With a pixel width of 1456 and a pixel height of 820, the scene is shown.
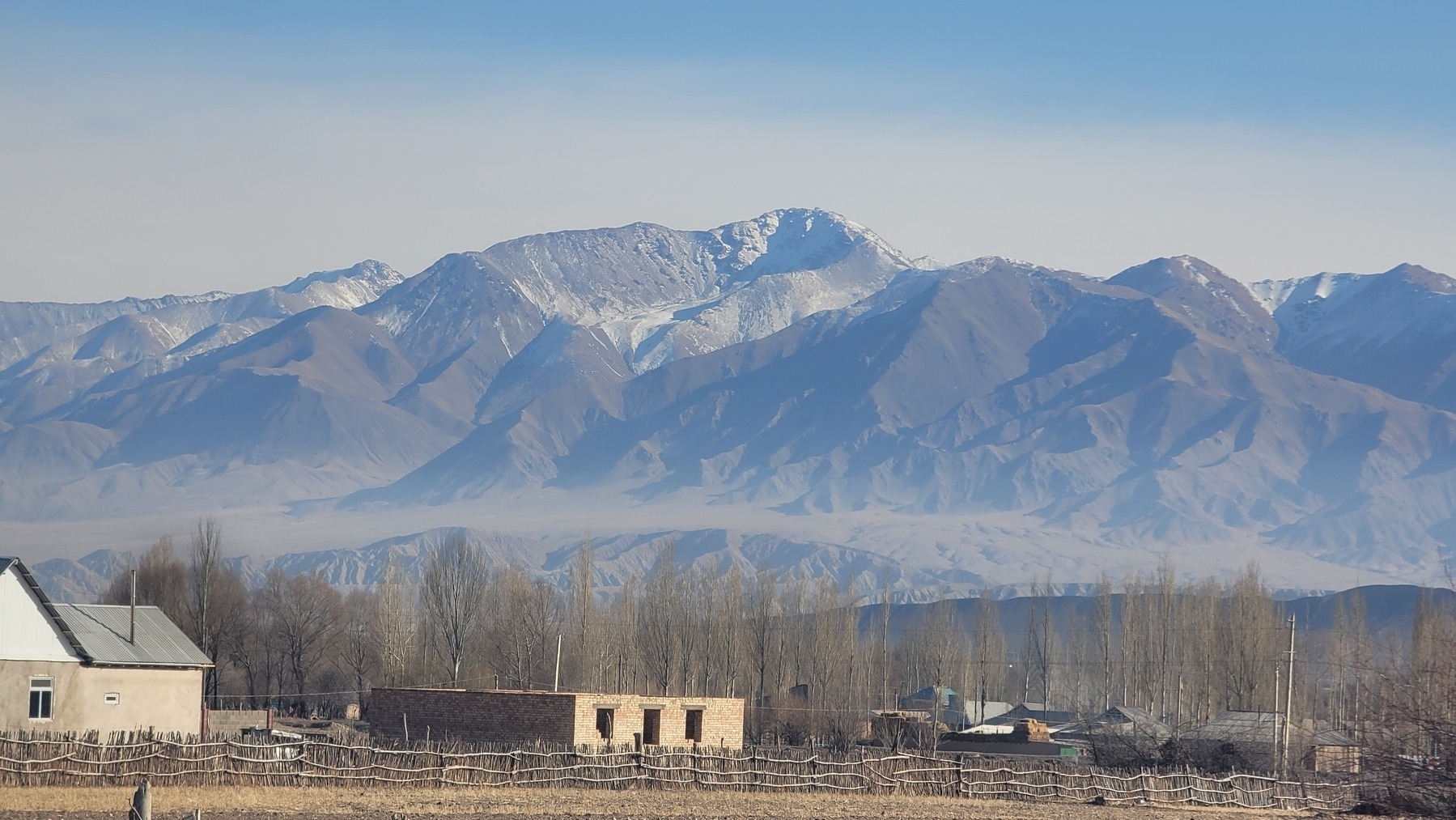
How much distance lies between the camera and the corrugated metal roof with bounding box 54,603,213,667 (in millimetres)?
51875

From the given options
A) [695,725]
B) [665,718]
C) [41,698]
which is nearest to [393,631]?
[695,725]

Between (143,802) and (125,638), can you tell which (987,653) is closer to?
(125,638)

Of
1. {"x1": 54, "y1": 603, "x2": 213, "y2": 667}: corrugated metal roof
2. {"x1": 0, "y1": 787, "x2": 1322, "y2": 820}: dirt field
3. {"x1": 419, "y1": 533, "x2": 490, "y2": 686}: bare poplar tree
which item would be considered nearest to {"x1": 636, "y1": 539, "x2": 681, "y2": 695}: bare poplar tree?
{"x1": 419, "y1": 533, "x2": 490, "y2": 686}: bare poplar tree

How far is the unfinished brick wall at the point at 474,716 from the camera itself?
5075cm

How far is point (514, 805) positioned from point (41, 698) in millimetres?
17882

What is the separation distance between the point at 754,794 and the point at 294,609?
298 ft

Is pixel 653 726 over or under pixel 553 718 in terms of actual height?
under

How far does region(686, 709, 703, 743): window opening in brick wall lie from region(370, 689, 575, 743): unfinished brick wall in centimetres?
572

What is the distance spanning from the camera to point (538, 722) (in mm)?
51094

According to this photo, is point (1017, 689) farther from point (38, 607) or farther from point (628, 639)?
Result: point (38, 607)

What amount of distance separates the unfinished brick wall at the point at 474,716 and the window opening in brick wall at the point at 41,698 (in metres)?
9.49

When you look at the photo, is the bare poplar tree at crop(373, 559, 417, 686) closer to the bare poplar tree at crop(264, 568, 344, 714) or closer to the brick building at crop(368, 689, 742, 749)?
the bare poplar tree at crop(264, 568, 344, 714)

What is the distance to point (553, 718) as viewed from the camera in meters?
50.8

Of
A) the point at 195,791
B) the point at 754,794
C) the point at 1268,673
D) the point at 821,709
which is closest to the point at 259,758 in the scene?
the point at 195,791
